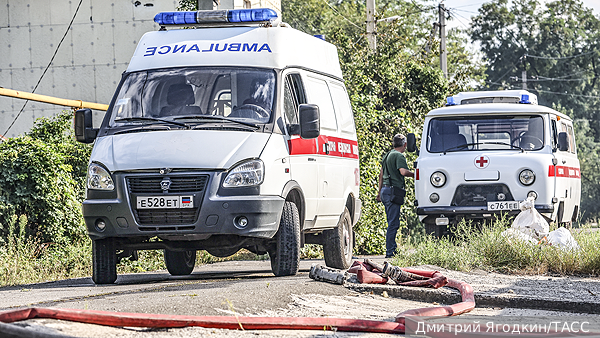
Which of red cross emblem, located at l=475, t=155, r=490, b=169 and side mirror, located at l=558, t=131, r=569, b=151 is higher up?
side mirror, located at l=558, t=131, r=569, b=151

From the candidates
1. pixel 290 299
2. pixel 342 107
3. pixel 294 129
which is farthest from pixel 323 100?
pixel 290 299

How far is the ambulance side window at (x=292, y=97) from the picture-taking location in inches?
374

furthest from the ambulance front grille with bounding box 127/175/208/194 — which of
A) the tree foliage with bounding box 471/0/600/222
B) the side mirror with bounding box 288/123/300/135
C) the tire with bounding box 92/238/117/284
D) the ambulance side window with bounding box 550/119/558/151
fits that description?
the tree foliage with bounding box 471/0/600/222

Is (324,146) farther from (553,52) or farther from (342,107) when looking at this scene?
(553,52)

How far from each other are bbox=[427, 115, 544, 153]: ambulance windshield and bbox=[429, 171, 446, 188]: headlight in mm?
470

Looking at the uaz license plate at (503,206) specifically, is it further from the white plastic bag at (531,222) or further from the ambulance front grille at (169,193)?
the ambulance front grille at (169,193)

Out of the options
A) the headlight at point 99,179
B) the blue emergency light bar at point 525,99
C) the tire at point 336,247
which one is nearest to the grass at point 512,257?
the tire at point 336,247

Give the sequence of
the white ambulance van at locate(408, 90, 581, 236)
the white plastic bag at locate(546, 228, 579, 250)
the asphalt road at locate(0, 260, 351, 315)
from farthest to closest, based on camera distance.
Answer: the white ambulance van at locate(408, 90, 581, 236) → the white plastic bag at locate(546, 228, 579, 250) → the asphalt road at locate(0, 260, 351, 315)

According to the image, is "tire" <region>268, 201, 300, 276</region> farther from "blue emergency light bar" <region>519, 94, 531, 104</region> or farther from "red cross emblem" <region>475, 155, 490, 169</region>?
"blue emergency light bar" <region>519, 94, 531, 104</region>

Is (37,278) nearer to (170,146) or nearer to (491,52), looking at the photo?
(170,146)

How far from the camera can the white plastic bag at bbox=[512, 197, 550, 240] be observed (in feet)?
39.9

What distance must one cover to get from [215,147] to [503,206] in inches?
262

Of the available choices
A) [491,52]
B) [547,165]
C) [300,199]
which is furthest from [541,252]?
[491,52]

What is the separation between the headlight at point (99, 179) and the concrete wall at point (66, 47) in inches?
520
